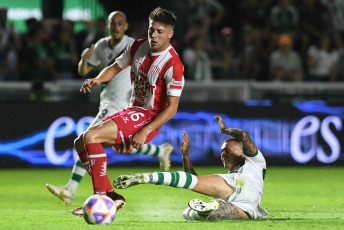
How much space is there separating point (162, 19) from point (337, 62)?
8295mm

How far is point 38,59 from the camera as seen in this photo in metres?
14.6

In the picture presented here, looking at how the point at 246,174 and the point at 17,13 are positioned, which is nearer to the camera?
the point at 246,174

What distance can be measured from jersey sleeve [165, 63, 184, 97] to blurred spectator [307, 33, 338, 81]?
8.12 m

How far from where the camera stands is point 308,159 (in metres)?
13.1

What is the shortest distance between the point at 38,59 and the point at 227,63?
3.79 meters

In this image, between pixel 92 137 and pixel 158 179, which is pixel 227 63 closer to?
pixel 92 137

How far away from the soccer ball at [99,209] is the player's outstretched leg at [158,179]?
19 centimetres

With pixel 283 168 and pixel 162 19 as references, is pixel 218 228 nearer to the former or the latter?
pixel 162 19

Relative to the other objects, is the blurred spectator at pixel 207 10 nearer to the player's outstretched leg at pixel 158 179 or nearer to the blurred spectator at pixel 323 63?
the blurred spectator at pixel 323 63

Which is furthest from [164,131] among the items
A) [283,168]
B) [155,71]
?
[155,71]

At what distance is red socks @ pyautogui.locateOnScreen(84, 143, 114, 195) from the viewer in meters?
7.21

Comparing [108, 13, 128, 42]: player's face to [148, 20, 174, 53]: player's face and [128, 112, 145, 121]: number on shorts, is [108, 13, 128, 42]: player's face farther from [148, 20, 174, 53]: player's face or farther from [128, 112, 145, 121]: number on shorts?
[128, 112, 145, 121]: number on shorts

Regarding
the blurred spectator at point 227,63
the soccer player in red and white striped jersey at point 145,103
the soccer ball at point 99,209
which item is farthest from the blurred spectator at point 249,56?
the soccer ball at point 99,209

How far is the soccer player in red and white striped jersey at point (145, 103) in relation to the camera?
7.24 metres
